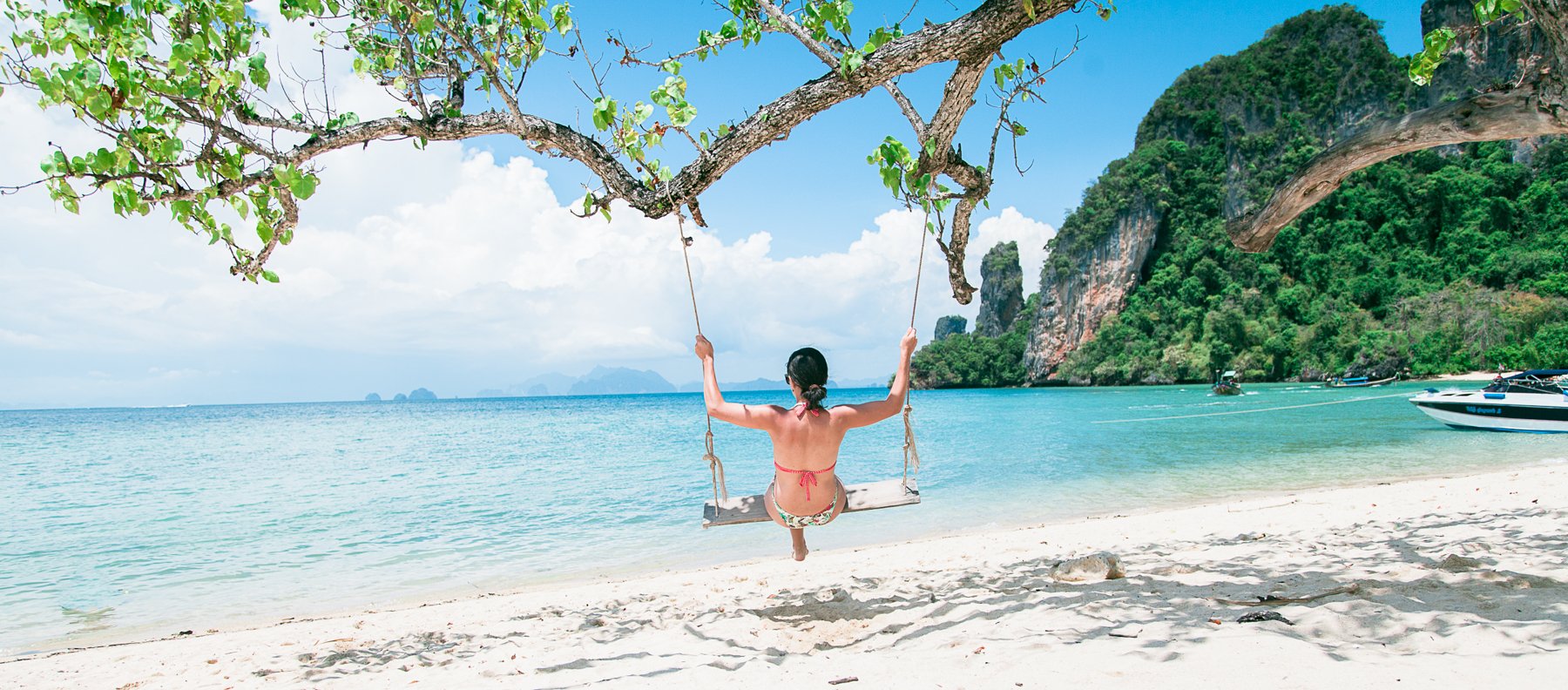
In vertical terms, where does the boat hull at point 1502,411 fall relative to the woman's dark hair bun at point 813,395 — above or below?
below

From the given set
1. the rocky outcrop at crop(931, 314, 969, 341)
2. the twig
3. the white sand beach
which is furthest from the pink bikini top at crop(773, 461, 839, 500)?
the rocky outcrop at crop(931, 314, 969, 341)

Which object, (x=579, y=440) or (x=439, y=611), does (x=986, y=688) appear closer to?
(x=439, y=611)

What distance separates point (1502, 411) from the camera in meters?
15.2

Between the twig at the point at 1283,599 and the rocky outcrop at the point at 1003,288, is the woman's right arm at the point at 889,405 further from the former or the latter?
the rocky outcrop at the point at 1003,288

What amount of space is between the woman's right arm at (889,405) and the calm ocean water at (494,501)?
13.7 feet

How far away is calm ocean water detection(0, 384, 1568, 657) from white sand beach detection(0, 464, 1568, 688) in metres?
1.72

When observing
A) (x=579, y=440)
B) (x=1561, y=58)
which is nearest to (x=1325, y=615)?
(x=1561, y=58)

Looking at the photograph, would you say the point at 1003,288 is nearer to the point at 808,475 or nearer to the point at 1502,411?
the point at 1502,411

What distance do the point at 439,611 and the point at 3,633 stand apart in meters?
3.46

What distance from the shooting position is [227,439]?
1233 inches

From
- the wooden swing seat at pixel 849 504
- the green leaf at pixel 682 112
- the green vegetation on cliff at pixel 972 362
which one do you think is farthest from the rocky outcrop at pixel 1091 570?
the green vegetation on cliff at pixel 972 362

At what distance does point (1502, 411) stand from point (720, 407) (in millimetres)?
18356

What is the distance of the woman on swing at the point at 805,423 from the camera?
12.2 ft

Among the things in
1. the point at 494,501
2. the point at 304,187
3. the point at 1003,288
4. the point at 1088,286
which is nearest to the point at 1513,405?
the point at 494,501
